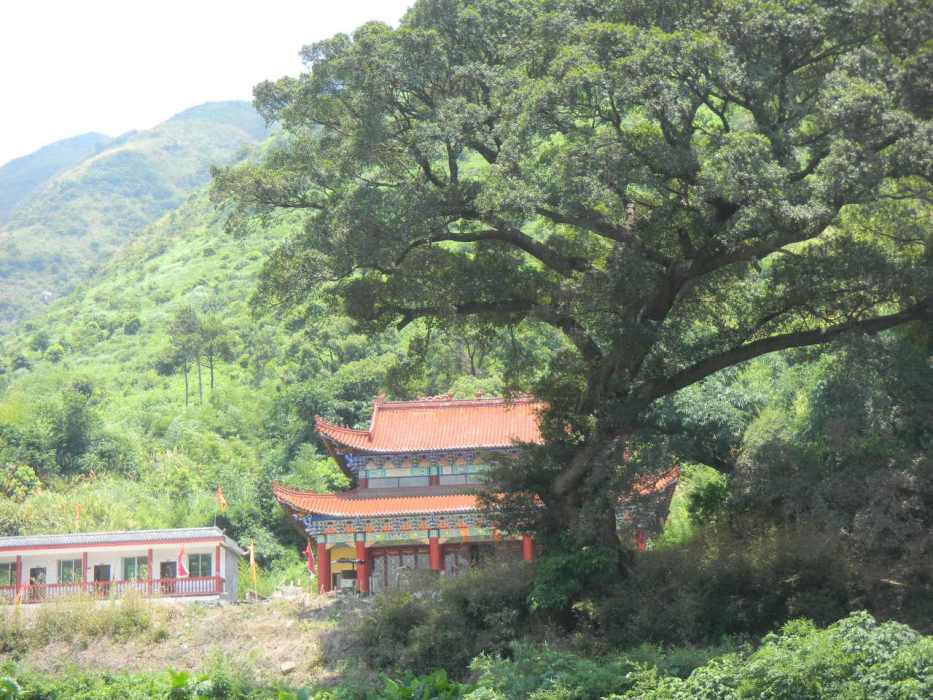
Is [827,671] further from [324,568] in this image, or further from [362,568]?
[324,568]

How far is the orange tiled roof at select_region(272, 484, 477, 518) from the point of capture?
2758 cm

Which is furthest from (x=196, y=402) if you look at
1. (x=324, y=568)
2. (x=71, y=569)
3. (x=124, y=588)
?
(x=124, y=588)

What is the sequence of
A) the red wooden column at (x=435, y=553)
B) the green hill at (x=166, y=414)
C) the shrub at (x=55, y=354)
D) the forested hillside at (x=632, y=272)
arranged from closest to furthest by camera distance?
1. the forested hillside at (x=632, y=272)
2. the red wooden column at (x=435, y=553)
3. the green hill at (x=166, y=414)
4. the shrub at (x=55, y=354)

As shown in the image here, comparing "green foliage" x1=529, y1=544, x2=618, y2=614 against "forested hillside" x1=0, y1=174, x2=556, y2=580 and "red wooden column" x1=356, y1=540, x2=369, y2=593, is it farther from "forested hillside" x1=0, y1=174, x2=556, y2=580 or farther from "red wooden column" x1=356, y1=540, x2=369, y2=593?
"red wooden column" x1=356, y1=540, x2=369, y2=593

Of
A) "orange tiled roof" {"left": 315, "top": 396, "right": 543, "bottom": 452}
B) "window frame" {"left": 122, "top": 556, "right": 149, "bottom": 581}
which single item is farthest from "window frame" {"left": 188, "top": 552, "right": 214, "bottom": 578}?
"orange tiled roof" {"left": 315, "top": 396, "right": 543, "bottom": 452}

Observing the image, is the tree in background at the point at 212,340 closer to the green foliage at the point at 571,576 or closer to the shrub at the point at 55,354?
the shrub at the point at 55,354

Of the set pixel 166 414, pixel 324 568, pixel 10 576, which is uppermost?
pixel 166 414

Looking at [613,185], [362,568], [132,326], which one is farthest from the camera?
[132,326]

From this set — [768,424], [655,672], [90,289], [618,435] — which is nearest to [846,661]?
[655,672]

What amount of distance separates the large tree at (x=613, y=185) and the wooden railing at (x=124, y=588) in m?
11.9

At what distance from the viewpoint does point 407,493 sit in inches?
1138

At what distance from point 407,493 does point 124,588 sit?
738cm

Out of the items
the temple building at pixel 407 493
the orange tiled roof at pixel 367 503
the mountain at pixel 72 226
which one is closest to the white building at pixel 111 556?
the temple building at pixel 407 493

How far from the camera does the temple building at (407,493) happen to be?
27.7m
